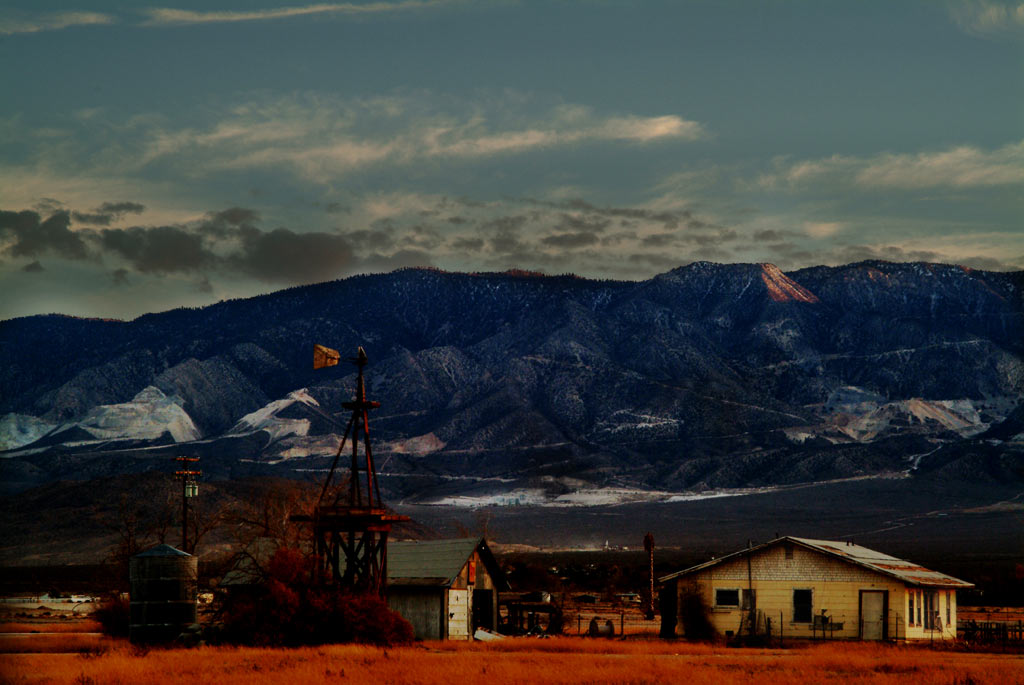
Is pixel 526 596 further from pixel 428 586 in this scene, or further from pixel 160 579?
pixel 160 579

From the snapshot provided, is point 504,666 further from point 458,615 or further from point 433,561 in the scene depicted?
point 433,561

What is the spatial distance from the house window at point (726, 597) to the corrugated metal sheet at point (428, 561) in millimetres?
10637

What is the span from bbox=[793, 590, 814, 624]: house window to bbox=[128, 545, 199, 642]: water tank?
24335 millimetres

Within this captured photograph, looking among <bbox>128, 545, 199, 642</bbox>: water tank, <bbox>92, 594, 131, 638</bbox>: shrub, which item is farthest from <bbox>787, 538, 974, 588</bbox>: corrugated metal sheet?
<bbox>92, 594, 131, 638</bbox>: shrub

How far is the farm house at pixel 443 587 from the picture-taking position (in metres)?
61.0

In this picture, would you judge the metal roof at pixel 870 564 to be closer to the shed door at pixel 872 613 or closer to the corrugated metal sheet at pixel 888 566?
the corrugated metal sheet at pixel 888 566

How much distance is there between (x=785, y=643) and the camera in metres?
57.7

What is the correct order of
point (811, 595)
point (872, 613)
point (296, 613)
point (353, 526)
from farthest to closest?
point (811, 595)
point (872, 613)
point (353, 526)
point (296, 613)

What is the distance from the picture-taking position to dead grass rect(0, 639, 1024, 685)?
1618 inches

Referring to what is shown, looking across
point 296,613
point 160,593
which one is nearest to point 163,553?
point 160,593

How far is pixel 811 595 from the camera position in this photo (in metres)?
59.6

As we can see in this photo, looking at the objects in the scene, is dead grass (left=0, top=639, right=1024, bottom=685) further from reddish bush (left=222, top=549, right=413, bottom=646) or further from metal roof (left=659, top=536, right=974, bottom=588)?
metal roof (left=659, top=536, right=974, bottom=588)

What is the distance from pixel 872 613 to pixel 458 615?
55.2 ft

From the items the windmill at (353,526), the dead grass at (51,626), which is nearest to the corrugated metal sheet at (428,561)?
the windmill at (353,526)
